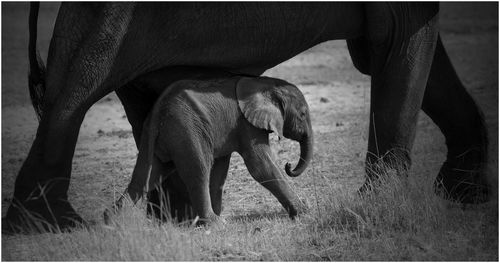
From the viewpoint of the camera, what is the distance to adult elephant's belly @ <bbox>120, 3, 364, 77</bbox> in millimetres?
5801

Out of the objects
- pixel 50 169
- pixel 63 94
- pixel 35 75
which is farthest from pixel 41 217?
pixel 35 75

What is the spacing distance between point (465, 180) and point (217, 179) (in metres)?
1.94

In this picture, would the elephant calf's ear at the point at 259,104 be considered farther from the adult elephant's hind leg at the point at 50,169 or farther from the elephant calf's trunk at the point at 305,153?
the adult elephant's hind leg at the point at 50,169

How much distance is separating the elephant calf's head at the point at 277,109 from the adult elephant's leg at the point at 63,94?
0.87 metres

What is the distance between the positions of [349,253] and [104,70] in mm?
1800

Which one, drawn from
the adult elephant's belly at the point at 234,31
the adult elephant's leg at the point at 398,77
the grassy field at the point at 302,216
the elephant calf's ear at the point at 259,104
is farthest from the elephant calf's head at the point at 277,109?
the adult elephant's leg at the point at 398,77

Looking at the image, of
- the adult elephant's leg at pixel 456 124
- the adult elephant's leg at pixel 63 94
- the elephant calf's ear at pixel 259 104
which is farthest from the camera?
the adult elephant's leg at pixel 456 124

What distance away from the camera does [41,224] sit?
5621 millimetres

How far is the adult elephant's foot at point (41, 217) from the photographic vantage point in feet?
18.7

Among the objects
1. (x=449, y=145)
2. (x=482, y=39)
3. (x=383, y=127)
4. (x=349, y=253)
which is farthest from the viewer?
(x=482, y=39)

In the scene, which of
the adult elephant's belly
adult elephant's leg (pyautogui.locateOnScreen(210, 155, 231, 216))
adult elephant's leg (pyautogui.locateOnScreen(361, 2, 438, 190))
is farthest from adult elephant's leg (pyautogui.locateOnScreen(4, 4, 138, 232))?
adult elephant's leg (pyautogui.locateOnScreen(361, 2, 438, 190))

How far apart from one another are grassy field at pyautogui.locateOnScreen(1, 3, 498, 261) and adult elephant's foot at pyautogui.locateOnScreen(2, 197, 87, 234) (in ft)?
0.31

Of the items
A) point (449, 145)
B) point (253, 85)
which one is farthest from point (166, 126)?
point (449, 145)

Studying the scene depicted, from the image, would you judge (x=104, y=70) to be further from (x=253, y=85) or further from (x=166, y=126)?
(x=253, y=85)
